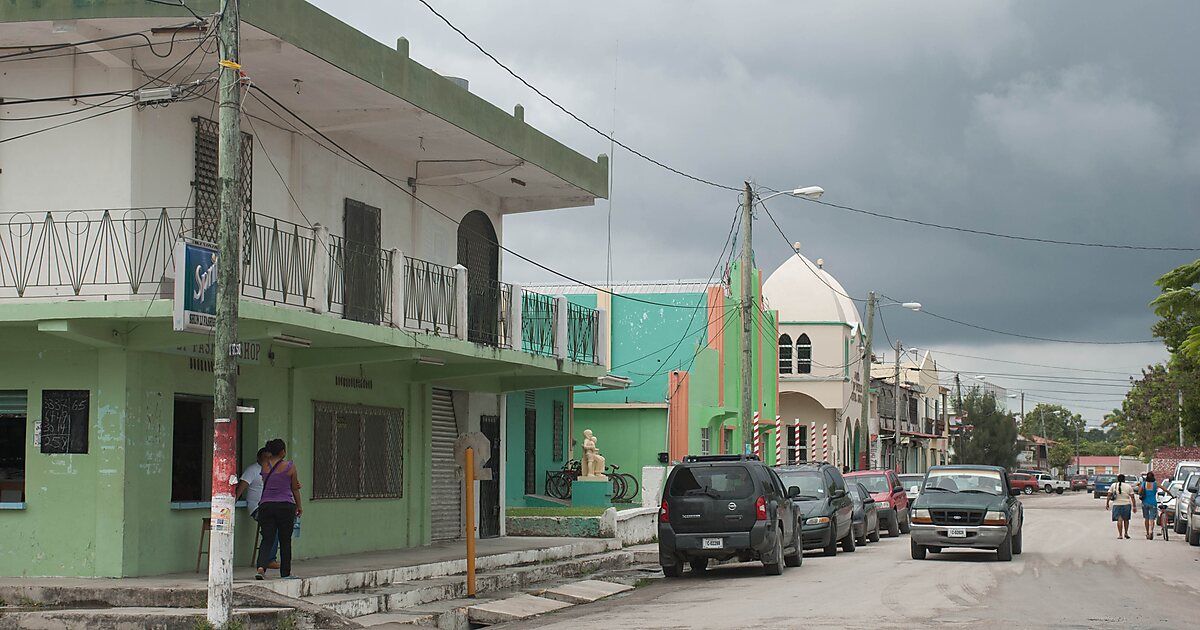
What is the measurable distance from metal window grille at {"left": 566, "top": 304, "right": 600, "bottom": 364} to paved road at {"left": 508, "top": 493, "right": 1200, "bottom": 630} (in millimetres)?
5003

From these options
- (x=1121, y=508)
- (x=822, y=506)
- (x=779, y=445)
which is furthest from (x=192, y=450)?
(x=779, y=445)

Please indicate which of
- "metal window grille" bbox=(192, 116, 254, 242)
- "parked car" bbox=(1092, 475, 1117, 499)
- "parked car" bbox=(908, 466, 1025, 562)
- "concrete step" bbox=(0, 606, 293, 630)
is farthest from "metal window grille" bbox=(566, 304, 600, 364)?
"parked car" bbox=(1092, 475, 1117, 499)

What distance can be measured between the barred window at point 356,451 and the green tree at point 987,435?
70380 millimetres

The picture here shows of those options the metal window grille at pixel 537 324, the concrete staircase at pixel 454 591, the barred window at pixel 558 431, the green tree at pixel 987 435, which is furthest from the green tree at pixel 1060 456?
the concrete staircase at pixel 454 591

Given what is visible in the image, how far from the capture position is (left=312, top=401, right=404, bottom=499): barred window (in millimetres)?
20062

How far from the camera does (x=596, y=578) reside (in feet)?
72.0

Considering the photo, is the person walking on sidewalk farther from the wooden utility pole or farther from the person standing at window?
the person standing at window

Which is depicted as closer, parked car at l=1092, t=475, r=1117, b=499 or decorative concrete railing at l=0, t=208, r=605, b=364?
decorative concrete railing at l=0, t=208, r=605, b=364

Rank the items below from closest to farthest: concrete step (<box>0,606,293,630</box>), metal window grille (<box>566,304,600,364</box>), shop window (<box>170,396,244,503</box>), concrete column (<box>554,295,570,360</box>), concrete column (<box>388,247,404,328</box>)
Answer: concrete step (<box>0,606,293,630</box>), shop window (<box>170,396,244,503</box>), concrete column (<box>388,247,404,328</box>), concrete column (<box>554,295,570,360</box>), metal window grille (<box>566,304,600,364</box>)

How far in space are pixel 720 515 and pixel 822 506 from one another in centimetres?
621

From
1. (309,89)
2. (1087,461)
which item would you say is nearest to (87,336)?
(309,89)

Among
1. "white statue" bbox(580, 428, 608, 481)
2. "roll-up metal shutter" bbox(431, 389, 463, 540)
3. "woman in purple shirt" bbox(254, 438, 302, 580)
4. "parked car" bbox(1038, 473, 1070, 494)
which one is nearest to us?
"woman in purple shirt" bbox(254, 438, 302, 580)

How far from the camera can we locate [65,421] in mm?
16078

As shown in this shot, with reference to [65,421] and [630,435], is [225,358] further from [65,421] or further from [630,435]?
[630,435]
